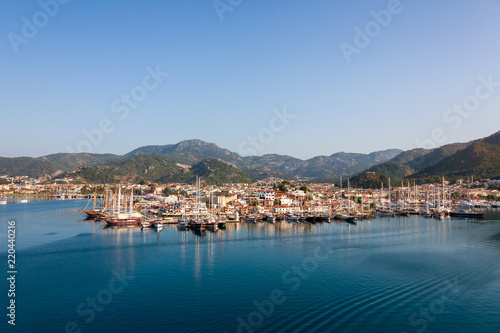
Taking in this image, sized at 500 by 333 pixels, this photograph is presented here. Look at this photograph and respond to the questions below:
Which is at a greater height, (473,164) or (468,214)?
(473,164)

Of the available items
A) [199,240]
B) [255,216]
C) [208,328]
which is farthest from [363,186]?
[208,328]

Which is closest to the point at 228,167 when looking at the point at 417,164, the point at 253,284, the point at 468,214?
the point at 417,164

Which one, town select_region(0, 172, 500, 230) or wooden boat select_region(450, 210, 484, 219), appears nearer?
town select_region(0, 172, 500, 230)

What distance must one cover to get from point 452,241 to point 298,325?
63.8ft

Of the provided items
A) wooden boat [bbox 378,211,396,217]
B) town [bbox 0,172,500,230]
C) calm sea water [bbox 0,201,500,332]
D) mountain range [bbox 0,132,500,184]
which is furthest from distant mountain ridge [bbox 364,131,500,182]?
calm sea water [bbox 0,201,500,332]

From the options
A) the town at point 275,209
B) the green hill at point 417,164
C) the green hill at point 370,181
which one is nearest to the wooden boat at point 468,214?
the town at point 275,209

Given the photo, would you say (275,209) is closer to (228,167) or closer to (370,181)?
(370,181)

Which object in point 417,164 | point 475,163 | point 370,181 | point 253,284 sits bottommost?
point 253,284

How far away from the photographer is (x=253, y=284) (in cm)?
1402

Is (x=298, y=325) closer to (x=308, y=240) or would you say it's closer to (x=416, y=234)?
(x=308, y=240)

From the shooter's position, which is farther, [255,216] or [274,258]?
[255,216]

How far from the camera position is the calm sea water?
33.9ft

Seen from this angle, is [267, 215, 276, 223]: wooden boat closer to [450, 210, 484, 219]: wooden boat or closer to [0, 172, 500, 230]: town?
[0, 172, 500, 230]: town

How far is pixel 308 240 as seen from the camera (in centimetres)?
2486
